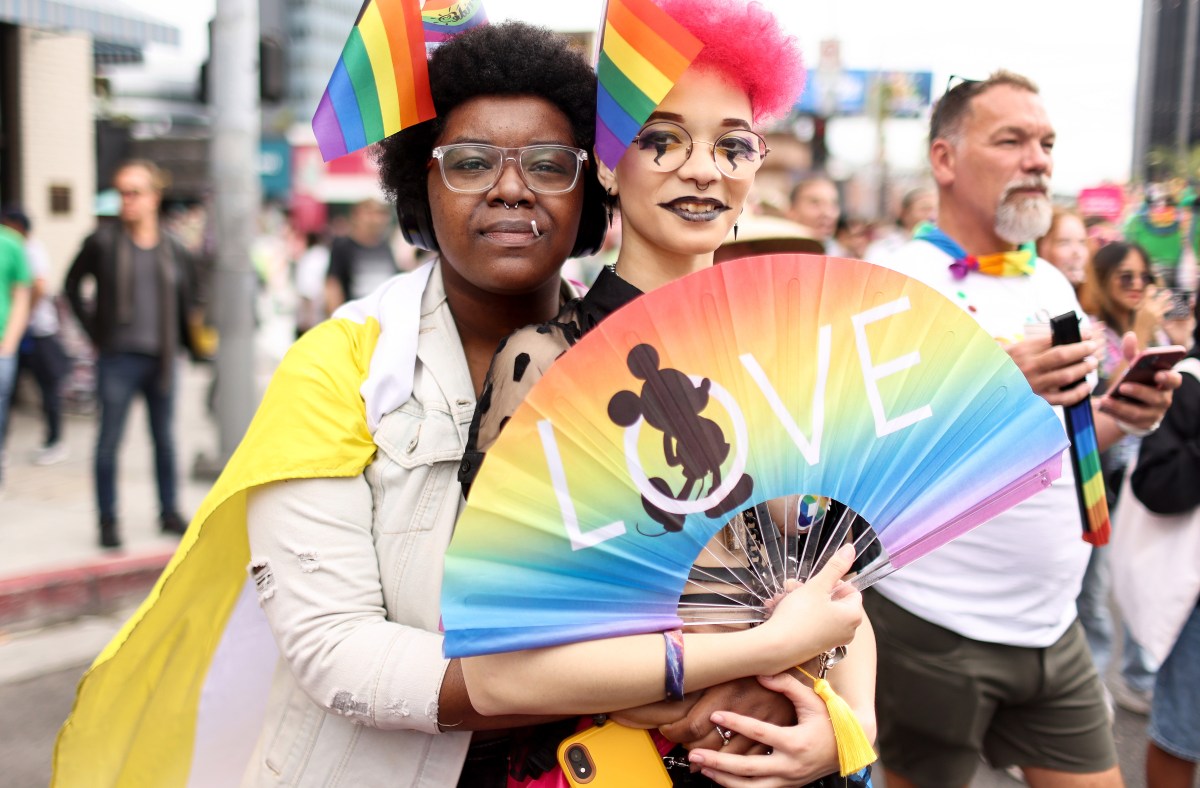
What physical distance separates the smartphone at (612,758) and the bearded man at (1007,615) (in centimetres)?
140

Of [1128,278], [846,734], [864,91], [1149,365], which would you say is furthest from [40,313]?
[864,91]

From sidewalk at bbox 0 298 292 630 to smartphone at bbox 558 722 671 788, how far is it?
4943 mm

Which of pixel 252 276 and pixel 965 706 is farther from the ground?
pixel 252 276

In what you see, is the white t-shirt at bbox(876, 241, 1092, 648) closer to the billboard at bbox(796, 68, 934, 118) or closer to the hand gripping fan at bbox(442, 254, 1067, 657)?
the hand gripping fan at bbox(442, 254, 1067, 657)

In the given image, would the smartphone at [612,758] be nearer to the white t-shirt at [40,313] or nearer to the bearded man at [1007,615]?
the bearded man at [1007,615]

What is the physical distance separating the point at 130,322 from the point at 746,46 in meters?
5.53

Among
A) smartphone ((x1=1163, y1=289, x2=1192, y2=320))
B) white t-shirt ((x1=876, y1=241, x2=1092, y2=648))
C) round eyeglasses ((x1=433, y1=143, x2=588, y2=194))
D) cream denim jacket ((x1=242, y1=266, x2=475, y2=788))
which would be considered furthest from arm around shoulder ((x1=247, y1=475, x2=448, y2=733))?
smartphone ((x1=1163, y1=289, x2=1192, y2=320))

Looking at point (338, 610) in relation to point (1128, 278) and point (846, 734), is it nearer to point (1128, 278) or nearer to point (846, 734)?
point (846, 734)

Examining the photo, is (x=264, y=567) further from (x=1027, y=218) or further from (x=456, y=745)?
(x=1027, y=218)

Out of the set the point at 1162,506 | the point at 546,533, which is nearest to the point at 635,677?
the point at 546,533

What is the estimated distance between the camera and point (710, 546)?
5.33 ft

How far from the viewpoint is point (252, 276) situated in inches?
307

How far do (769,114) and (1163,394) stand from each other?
4.85 feet

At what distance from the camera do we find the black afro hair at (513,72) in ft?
6.37
